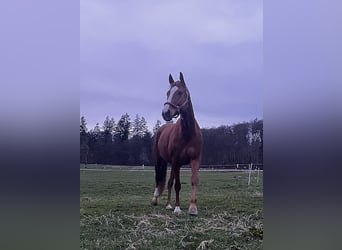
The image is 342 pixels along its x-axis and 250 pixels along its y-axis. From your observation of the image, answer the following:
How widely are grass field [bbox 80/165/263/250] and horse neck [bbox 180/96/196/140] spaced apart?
Answer: 1.07 feet

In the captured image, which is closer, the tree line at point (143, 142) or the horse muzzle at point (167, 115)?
the tree line at point (143, 142)

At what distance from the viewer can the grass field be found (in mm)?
3963

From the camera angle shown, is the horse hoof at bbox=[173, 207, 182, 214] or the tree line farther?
the horse hoof at bbox=[173, 207, 182, 214]

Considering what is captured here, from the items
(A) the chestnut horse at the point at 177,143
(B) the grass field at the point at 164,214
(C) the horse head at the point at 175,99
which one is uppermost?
(C) the horse head at the point at 175,99

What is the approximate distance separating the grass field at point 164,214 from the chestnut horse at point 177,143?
5 cm

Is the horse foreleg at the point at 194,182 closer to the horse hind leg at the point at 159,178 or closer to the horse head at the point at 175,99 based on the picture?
the horse hind leg at the point at 159,178

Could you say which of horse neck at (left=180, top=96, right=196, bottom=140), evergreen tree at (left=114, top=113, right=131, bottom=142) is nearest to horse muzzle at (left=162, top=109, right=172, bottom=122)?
horse neck at (left=180, top=96, right=196, bottom=140)

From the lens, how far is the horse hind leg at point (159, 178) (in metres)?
4.18

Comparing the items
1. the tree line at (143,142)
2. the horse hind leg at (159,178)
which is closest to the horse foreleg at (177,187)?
the horse hind leg at (159,178)

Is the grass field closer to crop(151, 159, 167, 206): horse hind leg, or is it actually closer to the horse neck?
crop(151, 159, 167, 206): horse hind leg
